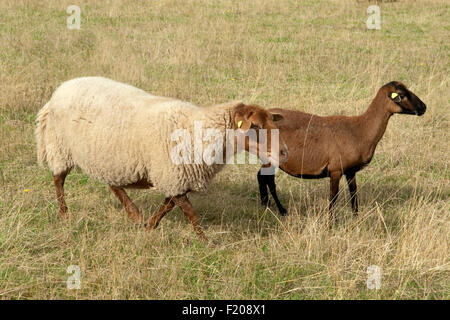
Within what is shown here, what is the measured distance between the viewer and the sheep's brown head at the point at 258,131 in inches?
163

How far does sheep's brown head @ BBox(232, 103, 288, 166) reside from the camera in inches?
163

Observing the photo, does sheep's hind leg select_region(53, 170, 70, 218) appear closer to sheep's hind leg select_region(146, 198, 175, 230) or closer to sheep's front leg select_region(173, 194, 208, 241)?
sheep's hind leg select_region(146, 198, 175, 230)

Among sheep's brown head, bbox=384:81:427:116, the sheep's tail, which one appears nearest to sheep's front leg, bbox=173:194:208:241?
the sheep's tail

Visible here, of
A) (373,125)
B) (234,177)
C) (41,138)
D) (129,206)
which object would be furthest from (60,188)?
(373,125)

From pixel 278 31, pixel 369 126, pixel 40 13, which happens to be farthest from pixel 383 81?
pixel 40 13

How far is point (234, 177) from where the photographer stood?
236 inches

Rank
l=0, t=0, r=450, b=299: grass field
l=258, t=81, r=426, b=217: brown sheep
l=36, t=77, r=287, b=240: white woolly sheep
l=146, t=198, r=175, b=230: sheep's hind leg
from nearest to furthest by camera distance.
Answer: l=0, t=0, r=450, b=299: grass field < l=36, t=77, r=287, b=240: white woolly sheep < l=146, t=198, r=175, b=230: sheep's hind leg < l=258, t=81, r=426, b=217: brown sheep

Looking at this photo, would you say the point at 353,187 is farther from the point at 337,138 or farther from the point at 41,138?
the point at 41,138

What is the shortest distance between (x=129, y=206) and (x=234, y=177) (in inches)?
60.2

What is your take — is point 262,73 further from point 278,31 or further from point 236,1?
point 236,1

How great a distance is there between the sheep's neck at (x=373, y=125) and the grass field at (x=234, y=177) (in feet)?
1.76

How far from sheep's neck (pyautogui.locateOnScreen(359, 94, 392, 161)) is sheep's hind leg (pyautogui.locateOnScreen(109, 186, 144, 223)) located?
227cm

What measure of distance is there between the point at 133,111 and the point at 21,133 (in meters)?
2.85

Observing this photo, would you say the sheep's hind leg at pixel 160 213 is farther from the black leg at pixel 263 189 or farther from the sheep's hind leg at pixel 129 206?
the black leg at pixel 263 189
